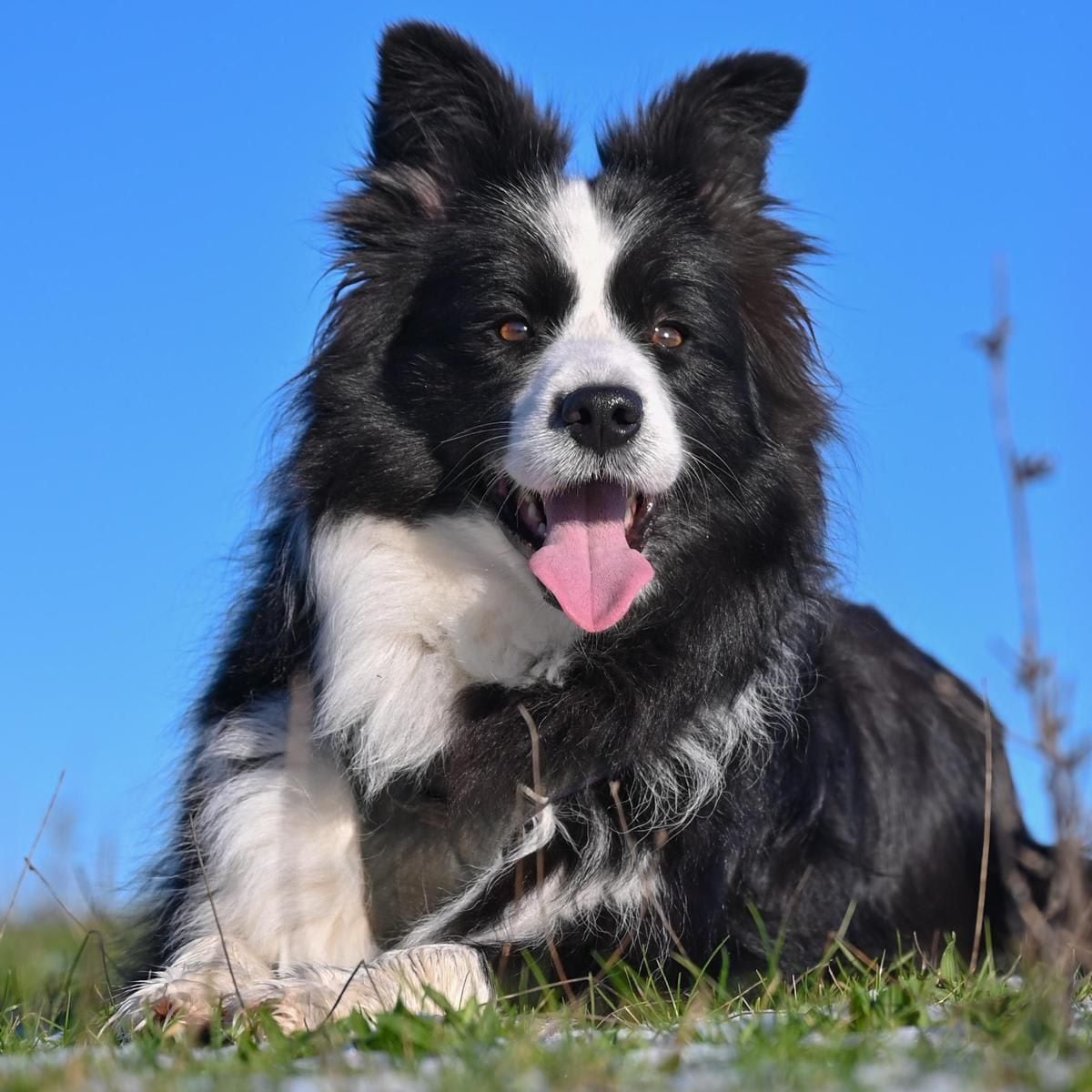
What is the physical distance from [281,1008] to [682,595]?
6.01 feet

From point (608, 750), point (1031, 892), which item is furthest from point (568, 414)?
point (1031, 892)

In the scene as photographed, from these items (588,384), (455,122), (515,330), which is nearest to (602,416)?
(588,384)

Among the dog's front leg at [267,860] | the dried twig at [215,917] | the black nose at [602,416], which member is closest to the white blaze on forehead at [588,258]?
the black nose at [602,416]

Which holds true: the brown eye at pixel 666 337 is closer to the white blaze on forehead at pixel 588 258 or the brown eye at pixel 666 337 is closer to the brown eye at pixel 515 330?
the white blaze on forehead at pixel 588 258

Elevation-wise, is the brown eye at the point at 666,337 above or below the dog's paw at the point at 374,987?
above

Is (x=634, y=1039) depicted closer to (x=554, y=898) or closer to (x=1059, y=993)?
(x=1059, y=993)

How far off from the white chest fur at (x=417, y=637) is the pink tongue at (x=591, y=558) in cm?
13

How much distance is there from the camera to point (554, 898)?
14.0 ft

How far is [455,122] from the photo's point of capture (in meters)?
5.19

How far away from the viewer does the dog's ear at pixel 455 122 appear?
16.6 feet

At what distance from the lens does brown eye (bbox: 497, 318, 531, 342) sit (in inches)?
188

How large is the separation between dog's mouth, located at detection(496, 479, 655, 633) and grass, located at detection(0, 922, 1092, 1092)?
115cm

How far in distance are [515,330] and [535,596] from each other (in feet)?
2.88

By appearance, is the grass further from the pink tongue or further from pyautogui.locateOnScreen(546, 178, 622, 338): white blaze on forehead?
pyautogui.locateOnScreen(546, 178, 622, 338): white blaze on forehead
